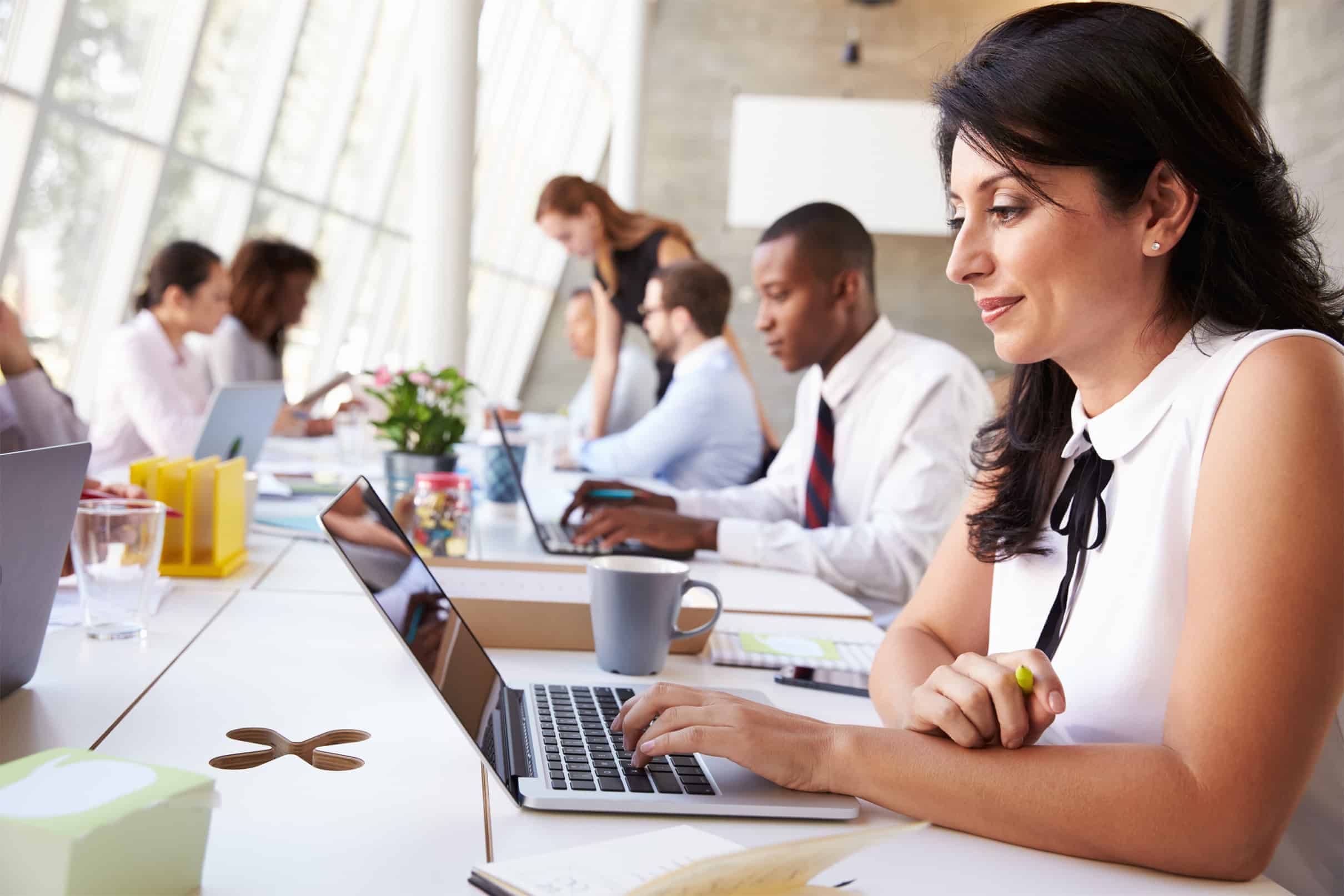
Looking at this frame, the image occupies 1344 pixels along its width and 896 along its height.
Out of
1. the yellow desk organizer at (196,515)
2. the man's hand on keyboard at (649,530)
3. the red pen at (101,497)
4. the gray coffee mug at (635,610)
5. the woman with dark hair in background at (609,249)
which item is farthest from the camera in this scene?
the woman with dark hair in background at (609,249)

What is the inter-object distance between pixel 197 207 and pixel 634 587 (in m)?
4.78

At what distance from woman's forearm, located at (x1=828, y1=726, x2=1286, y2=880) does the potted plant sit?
1.52 metres

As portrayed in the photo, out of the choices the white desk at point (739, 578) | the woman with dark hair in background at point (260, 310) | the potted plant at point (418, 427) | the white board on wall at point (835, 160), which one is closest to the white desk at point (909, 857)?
the white desk at point (739, 578)

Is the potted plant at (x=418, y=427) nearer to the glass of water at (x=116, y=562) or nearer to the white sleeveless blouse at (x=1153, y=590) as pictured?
the glass of water at (x=116, y=562)

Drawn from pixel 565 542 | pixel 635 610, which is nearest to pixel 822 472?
pixel 565 542

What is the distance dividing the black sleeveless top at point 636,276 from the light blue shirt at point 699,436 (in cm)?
108

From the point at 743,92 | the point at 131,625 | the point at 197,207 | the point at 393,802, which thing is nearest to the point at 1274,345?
the point at 393,802

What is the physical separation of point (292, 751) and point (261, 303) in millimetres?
4179

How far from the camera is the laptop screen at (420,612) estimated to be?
2.71 feet

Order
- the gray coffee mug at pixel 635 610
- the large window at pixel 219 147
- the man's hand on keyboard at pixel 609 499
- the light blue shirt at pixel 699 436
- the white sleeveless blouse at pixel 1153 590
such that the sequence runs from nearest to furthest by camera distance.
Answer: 1. the white sleeveless blouse at pixel 1153 590
2. the gray coffee mug at pixel 635 610
3. the man's hand on keyboard at pixel 609 499
4. the light blue shirt at pixel 699 436
5. the large window at pixel 219 147

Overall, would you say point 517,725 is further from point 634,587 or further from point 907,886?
point 907,886

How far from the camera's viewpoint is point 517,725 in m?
0.94

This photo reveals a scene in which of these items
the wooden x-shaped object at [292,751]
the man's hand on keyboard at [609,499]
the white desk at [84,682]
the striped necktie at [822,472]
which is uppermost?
the striped necktie at [822,472]

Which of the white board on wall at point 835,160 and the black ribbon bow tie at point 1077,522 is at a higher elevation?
the white board on wall at point 835,160
